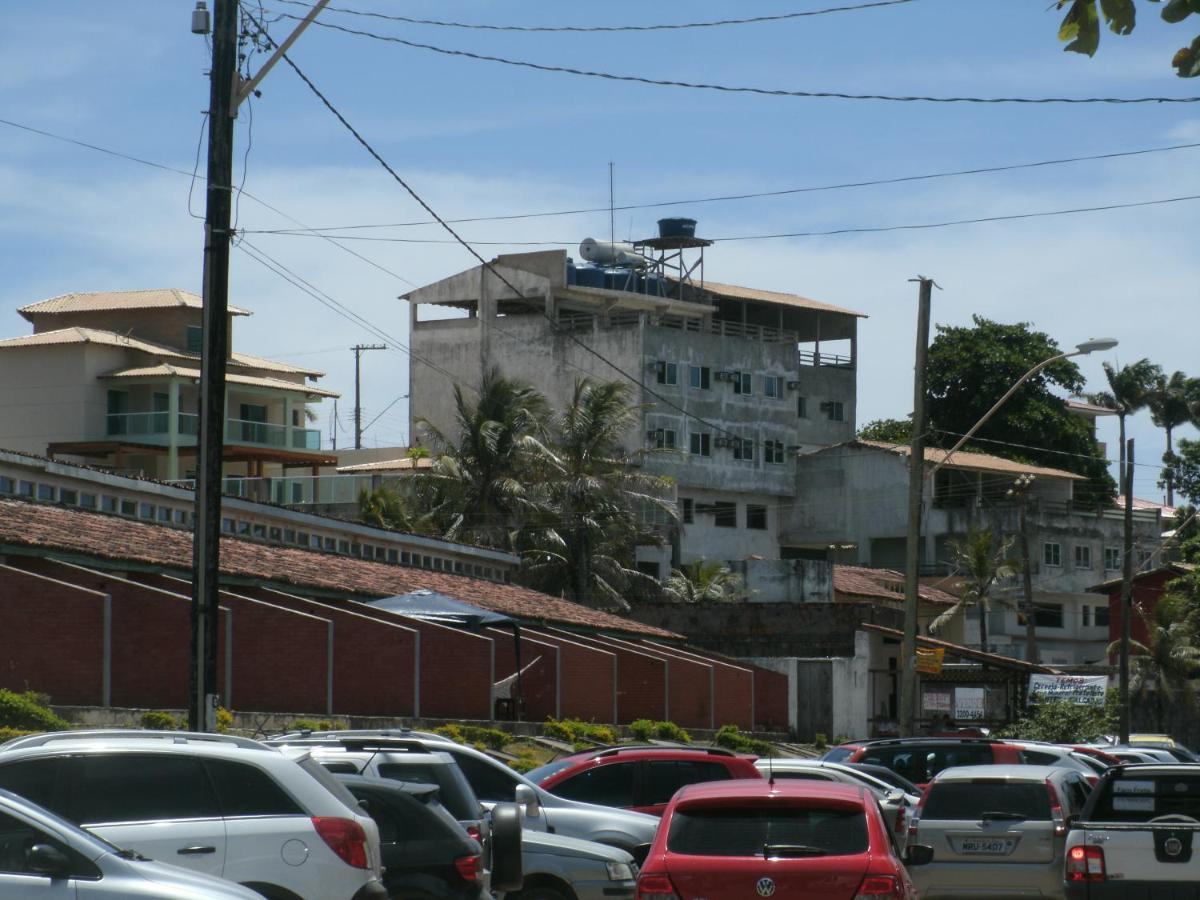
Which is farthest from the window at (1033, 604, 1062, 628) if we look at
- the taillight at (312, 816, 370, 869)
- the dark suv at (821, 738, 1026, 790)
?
the taillight at (312, 816, 370, 869)

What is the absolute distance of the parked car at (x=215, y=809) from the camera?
10.3 metres

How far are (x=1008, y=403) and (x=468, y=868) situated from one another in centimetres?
8391

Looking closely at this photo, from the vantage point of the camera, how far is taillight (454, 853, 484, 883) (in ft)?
37.3

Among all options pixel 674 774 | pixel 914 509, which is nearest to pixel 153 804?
pixel 674 774

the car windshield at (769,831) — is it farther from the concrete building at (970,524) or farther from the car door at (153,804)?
the concrete building at (970,524)

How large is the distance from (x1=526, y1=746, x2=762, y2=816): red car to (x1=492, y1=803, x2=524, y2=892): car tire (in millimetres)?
5718

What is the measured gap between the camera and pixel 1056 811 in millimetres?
16906

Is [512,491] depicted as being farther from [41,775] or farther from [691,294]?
[41,775]

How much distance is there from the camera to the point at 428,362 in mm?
80062

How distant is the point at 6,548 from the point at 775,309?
60.9m

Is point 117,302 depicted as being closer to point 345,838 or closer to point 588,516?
point 588,516

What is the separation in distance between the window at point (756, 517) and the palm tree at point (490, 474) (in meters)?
21.6

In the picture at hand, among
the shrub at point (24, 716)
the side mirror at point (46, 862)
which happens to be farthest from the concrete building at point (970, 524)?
the side mirror at point (46, 862)

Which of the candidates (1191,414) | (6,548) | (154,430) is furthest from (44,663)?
(1191,414)
